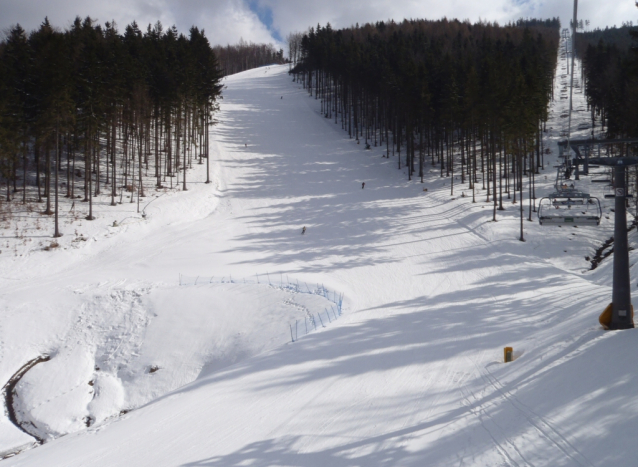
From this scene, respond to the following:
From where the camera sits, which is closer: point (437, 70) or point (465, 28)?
point (437, 70)

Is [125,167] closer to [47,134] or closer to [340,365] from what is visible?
[47,134]

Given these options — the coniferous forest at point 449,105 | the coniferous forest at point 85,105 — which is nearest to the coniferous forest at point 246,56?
the coniferous forest at point 449,105

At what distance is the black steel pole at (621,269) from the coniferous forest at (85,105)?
29724 mm

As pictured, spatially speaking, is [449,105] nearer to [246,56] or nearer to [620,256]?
[620,256]

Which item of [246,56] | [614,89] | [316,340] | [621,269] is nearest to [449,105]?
[614,89]

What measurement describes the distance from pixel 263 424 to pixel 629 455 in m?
7.74

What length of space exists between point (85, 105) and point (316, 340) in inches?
1095

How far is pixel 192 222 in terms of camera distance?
36500 millimetres

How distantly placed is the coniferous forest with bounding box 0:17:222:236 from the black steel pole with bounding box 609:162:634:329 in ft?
97.5

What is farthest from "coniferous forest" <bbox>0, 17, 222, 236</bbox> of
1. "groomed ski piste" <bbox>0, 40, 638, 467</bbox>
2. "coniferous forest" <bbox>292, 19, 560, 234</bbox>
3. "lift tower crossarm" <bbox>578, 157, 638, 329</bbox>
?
"lift tower crossarm" <bbox>578, 157, 638, 329</bbox>

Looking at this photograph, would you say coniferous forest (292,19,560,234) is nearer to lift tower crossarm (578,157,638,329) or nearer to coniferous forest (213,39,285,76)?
lift tower crossarm (578,157,638,329)

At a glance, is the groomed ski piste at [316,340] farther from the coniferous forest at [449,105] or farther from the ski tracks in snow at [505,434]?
the coniferous forest at [449,105]

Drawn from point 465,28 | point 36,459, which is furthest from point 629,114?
point 465,28

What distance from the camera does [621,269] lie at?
1302 centimetres
